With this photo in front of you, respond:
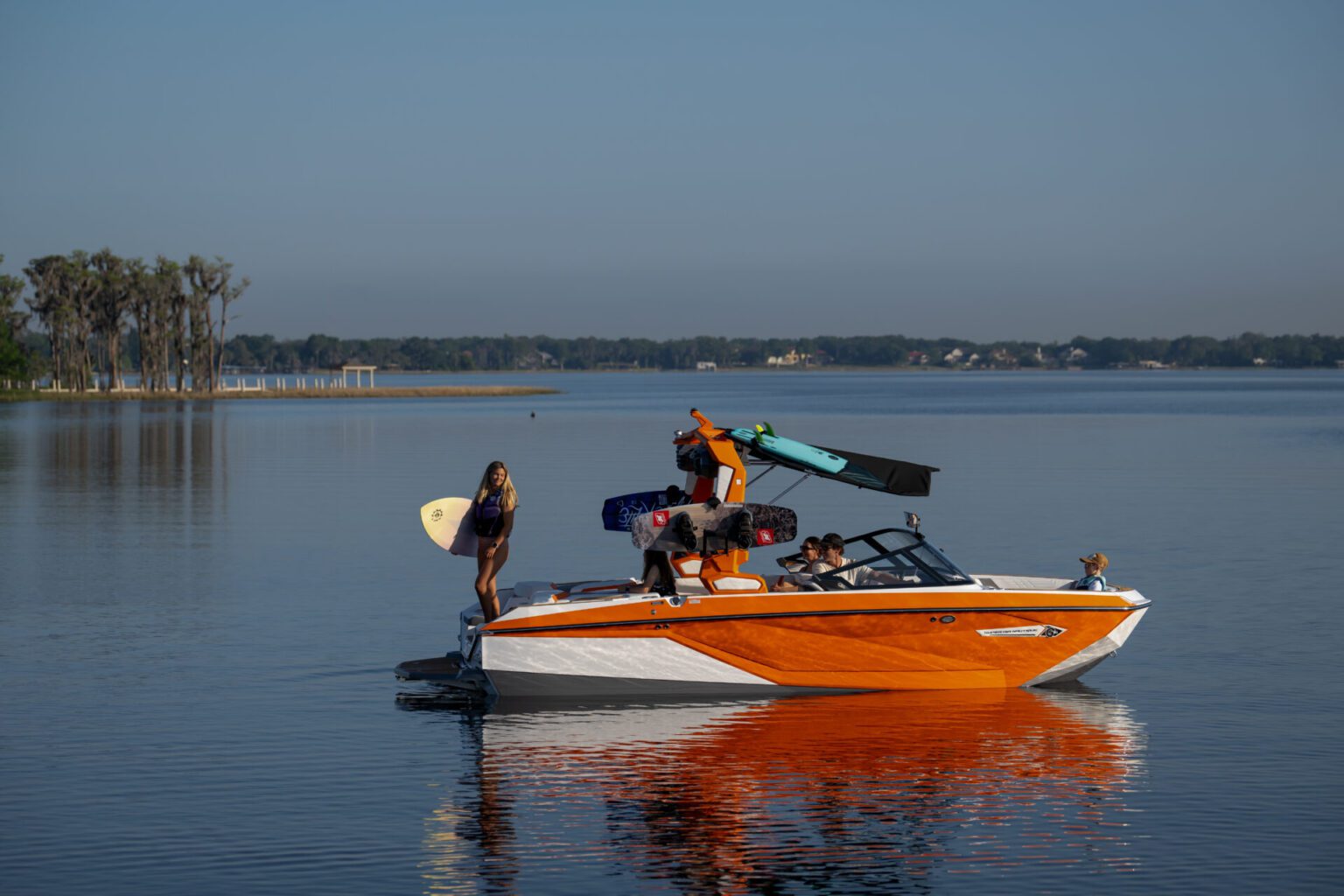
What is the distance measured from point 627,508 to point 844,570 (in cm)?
227

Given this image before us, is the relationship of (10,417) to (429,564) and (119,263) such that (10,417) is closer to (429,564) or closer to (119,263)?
(119,263)

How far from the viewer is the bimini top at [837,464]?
15.1 m

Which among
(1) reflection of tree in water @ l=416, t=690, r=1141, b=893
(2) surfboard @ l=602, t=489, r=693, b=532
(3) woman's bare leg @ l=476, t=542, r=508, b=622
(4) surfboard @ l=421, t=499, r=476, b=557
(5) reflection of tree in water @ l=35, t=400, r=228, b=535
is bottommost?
(1) reflection of tree in water @ l=416, t=690, r=1141, b=893

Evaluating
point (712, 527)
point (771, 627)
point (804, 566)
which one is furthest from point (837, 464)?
point (771, 627)

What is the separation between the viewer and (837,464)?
49.9 ft

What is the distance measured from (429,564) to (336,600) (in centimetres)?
364

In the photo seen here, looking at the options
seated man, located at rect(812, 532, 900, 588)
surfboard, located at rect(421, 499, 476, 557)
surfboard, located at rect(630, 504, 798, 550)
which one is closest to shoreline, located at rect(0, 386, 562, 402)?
surfboard, located at rect(421, 499, 476, 557)

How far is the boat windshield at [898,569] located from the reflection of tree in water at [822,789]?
1068 mm

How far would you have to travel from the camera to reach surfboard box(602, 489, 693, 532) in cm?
A: 1555

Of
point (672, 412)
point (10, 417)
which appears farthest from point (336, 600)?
point (672, 412)

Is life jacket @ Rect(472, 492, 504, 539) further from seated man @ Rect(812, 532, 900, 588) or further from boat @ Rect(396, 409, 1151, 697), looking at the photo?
seated man @ Rect(812, 532, 900, 588)

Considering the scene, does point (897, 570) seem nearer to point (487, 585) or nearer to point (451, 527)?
point (487, 585)

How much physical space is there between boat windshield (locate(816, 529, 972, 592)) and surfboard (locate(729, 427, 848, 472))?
30.7 inches

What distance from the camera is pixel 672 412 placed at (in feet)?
327
